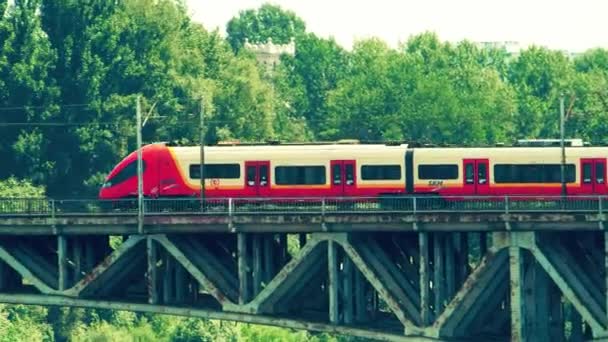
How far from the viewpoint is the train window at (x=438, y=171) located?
106 m

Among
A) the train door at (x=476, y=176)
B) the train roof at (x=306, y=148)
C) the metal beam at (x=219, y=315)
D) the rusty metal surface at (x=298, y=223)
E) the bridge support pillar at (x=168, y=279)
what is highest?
the train roof at (x=306, y=148)

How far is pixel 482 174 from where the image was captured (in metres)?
106

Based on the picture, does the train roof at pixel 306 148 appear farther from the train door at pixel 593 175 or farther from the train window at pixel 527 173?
the train door at pixel 593 175

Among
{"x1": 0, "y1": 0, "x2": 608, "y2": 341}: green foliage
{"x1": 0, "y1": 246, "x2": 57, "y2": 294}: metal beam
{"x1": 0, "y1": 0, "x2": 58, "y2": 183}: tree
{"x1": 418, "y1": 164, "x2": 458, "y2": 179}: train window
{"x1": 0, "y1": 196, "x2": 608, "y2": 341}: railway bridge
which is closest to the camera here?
{"x1": 0, "y1": 196, "x2": 608, "y2": 341}: railway bridge

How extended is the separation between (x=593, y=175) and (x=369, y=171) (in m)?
10.0

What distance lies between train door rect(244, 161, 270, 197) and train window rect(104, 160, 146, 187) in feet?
17.9

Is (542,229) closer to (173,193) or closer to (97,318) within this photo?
(173,193)

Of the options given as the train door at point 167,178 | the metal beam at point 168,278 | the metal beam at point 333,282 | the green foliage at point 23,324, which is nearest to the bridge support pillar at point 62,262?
the metal beam at point 168,278

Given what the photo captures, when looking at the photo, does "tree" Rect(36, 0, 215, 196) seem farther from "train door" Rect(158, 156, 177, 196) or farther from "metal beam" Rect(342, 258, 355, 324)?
"metal beam" Rect(342, 258, 355, 324)

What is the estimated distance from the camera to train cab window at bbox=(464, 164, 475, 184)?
106 m

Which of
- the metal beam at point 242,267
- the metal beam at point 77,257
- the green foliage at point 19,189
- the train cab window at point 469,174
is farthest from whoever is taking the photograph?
the green foliage at point 19,189

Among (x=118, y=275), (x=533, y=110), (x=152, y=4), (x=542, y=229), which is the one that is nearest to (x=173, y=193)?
(x=118, y=275)

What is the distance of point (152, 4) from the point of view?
176125mm

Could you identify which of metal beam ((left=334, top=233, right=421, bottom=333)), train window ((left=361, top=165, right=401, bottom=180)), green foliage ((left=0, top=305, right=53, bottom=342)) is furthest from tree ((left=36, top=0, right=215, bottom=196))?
metal beam ((left=334, top=233, right=421, bottom=333))
